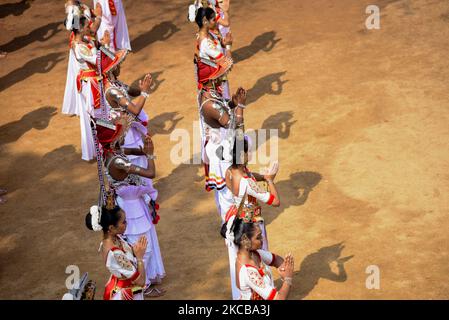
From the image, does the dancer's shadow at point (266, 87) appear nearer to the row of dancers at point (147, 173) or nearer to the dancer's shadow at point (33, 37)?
the row of dancers at point (147, 173)

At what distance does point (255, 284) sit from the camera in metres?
8.38

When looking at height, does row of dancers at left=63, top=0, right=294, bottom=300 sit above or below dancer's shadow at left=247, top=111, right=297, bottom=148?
above

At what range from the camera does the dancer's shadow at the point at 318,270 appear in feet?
33.6

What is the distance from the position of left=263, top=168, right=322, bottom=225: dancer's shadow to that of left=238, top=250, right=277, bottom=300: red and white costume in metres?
3.13

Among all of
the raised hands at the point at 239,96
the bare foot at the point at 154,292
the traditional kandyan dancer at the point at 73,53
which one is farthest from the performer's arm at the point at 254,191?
the traditional kandyan dancer at the point at 73,53

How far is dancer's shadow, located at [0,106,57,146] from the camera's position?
15031 mm

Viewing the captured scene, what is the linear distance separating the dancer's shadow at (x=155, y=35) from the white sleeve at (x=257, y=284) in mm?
10162

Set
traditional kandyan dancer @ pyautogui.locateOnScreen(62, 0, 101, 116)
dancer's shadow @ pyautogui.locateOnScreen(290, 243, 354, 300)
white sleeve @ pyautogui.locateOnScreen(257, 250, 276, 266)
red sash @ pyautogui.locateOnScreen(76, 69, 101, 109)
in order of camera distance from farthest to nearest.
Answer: red sash @ pyautogui.locateOnScreen(76, 69, 101, 109), traditional kandyan dancer @ pyautogui.locateOnScreen(62, 0, 101, 116), dancer's shadow @ pyautogui.locateOnScreen(290, 243, 354, 300), white sleeve @ pyautogui.locateOnScreen(257, 250, 276, 266)

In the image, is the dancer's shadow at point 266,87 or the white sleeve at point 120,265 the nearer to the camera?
the white sleeve at point 120,265

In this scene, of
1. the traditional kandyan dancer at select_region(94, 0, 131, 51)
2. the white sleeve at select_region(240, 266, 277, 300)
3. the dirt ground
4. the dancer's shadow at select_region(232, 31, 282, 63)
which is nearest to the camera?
the white sleeve at select_region(240, 266, 277, 300)

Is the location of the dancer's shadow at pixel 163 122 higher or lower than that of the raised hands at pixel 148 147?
lower

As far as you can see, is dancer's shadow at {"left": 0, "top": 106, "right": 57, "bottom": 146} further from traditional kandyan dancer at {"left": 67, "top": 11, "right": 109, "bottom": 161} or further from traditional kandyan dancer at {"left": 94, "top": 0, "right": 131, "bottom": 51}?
traditional kandyan dancer at {"left": 94, "top": 0, "right": 131, "bottom": 51}

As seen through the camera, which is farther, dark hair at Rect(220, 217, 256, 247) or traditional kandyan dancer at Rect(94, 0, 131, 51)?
traditional kandyan dancer at Rect(94, 0, 131, 51)

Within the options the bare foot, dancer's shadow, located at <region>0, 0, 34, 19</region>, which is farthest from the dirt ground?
dancer's shadow, located at <region>0, 0, 34, 19</region>
